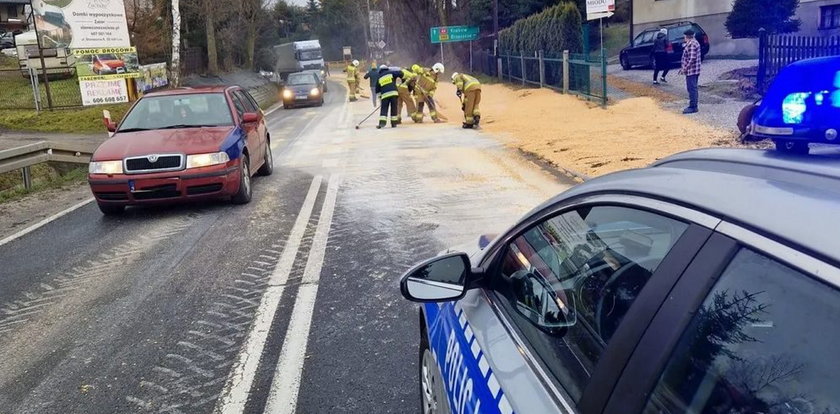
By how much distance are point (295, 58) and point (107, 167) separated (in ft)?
163

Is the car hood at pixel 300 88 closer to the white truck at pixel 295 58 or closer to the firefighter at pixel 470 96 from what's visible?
the firefighter at pixel 470 96

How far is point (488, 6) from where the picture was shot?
50.5 m

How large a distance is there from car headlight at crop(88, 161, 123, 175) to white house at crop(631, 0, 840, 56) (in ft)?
73.6

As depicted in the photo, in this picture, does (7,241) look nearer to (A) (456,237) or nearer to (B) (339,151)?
(A) (456,237)

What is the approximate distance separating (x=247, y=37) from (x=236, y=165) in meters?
57.2

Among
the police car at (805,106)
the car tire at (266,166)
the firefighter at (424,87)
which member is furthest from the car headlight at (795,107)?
the firefighter at (424,87)

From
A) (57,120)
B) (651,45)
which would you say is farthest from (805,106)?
(57,120)

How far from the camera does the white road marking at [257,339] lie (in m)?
3.97

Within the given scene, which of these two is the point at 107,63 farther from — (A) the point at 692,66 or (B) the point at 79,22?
(A) the point at 692,66

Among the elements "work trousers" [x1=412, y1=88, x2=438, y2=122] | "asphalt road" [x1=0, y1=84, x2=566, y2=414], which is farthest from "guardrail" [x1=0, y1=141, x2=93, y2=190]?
"work trousers" [x1=412, y1=88, x2=438, y2=122]

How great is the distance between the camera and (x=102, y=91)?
24.5 m

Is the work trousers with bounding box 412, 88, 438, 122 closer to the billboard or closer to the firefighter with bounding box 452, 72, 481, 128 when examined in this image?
the firefighter with bounding box 452, 72, 481, 128

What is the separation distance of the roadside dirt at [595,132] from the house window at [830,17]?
9721 mm

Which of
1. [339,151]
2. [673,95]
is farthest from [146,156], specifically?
[673,95]
